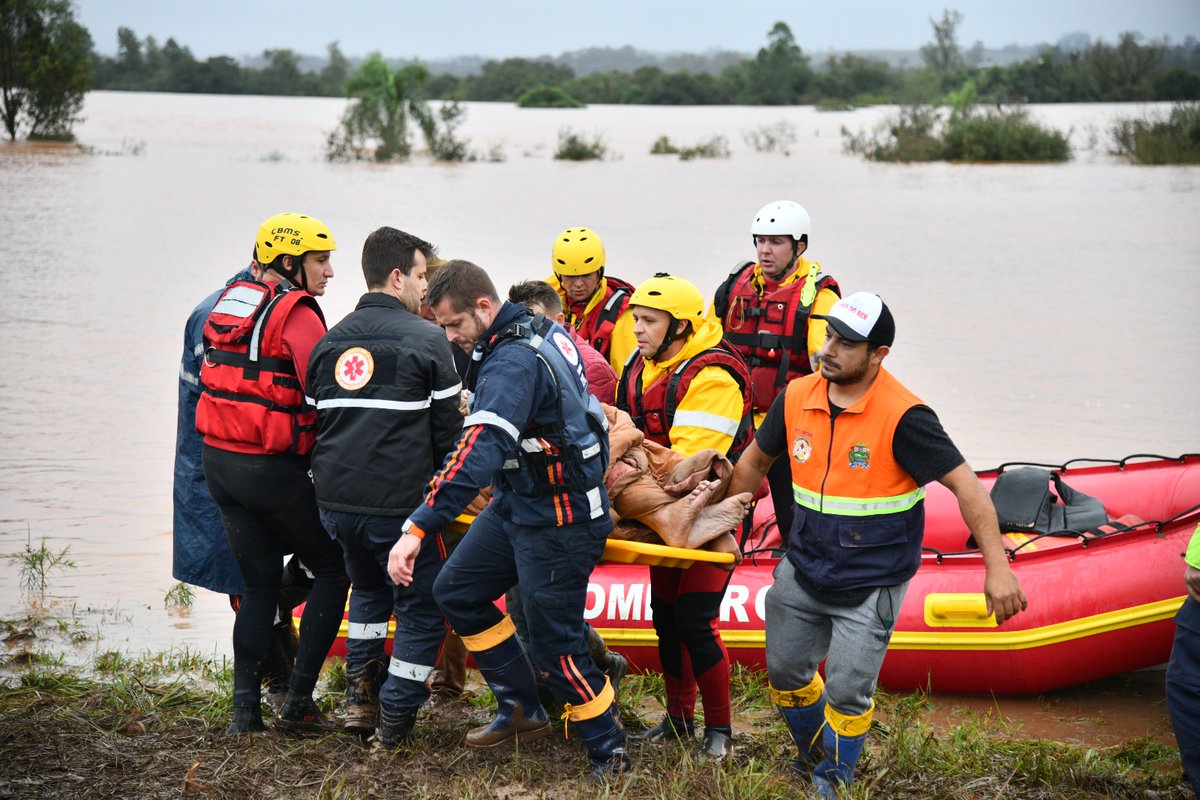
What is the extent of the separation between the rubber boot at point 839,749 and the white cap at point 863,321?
1.10m

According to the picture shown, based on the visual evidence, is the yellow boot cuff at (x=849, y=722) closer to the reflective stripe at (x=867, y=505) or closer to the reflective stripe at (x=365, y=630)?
the reflective stripe at (x=867, y=505)

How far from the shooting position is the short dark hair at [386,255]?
4.44 m

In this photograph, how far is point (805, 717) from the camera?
4.20 m

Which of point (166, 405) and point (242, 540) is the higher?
point (242, 540)

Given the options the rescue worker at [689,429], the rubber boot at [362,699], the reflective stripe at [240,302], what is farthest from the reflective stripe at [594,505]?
the reflective stripe at [240,302]

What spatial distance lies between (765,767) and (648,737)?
0.51m

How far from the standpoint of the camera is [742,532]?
4.87 m

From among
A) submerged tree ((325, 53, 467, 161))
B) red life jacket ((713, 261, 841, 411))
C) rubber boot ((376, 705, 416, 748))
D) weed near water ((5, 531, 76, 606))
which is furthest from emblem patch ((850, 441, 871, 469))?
submerged tree ((325, 53, 467, 161))

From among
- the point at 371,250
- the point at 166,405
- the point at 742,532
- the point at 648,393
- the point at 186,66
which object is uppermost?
the point at 186,66

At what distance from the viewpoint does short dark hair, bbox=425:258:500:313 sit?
400 cm

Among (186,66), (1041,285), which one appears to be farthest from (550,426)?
(186,66)

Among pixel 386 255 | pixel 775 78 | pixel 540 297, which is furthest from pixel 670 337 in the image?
pixel 775 78

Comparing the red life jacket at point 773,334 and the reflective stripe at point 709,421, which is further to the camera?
Result: the red life jacket at point 773,334

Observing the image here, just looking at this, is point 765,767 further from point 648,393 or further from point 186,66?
point 186,66
